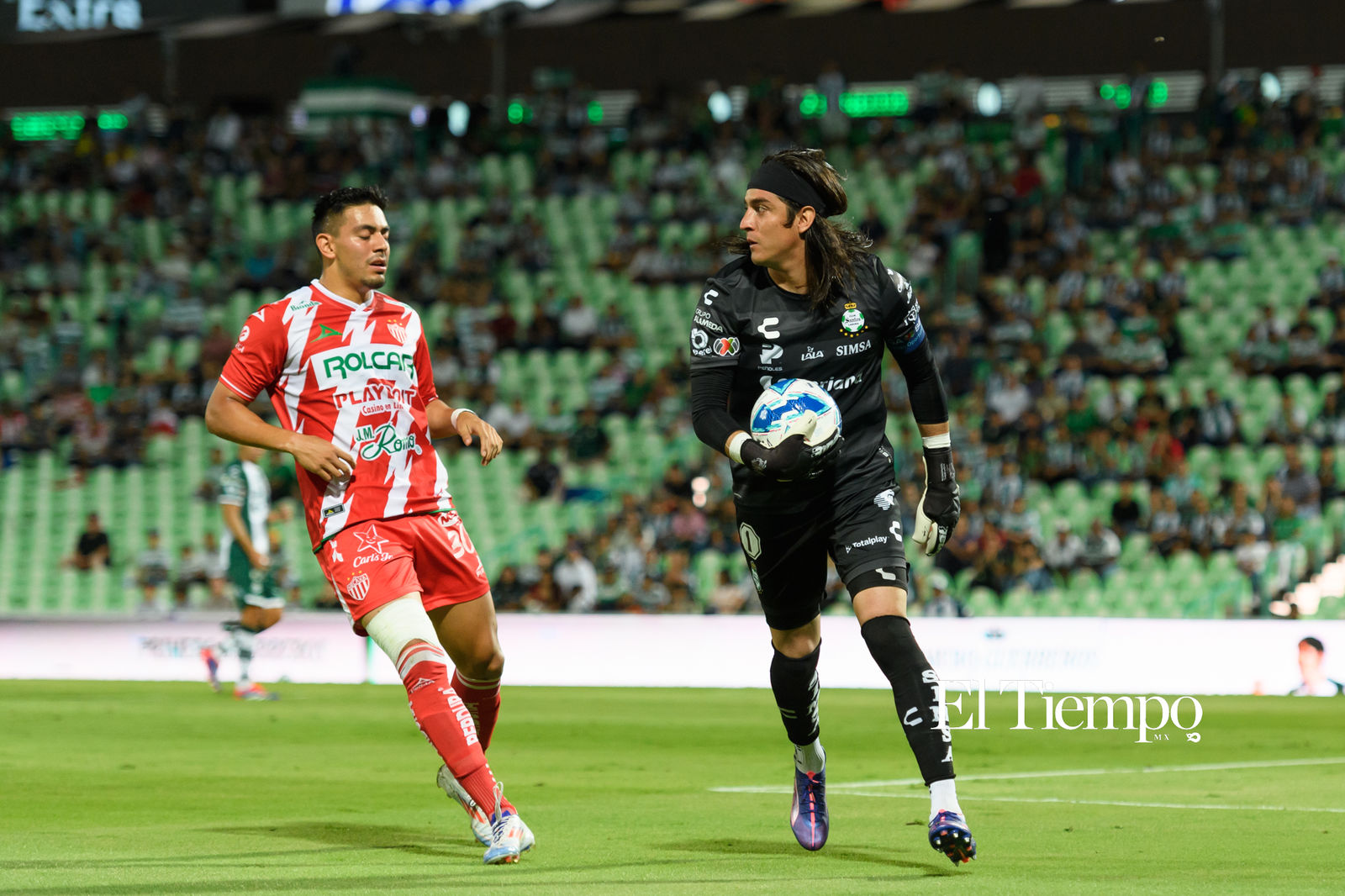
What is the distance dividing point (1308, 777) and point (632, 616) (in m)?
10.8

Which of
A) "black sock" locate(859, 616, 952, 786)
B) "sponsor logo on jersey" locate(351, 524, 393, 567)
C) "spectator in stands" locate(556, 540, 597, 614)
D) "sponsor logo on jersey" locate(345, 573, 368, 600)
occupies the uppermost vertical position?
"sponsor logo on jersey" locate(351, 524, 393, 567)

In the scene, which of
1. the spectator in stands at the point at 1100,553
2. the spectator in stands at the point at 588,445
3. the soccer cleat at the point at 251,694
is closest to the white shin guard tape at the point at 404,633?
the soccer cleat at the point at 251,694

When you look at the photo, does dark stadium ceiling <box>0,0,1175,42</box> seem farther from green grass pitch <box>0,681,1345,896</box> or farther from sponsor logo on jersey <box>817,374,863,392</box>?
sponsor logo on jersey <box>817,374,863,392</box>

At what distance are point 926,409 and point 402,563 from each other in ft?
6.74

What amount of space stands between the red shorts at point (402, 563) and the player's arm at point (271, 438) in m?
0.29

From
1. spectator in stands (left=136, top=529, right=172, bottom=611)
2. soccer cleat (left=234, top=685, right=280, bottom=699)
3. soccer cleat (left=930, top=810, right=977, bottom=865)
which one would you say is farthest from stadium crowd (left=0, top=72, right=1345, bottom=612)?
soccer cleat (left=930, top=810, right=977, bottom=865)

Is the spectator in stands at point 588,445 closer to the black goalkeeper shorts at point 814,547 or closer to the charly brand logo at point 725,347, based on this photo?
the black goalkeeper shorts at point 814,547

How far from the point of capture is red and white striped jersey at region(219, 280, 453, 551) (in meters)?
7.45

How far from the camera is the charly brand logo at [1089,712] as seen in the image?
15453 mm

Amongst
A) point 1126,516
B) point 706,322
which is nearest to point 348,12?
point 1126,516

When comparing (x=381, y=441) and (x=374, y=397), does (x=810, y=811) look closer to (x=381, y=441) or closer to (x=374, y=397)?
(x=381, y=441)

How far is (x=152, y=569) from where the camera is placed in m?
25.4

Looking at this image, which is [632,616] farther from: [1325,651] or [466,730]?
[466,730]

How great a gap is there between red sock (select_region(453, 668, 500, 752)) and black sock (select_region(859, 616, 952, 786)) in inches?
72.5
